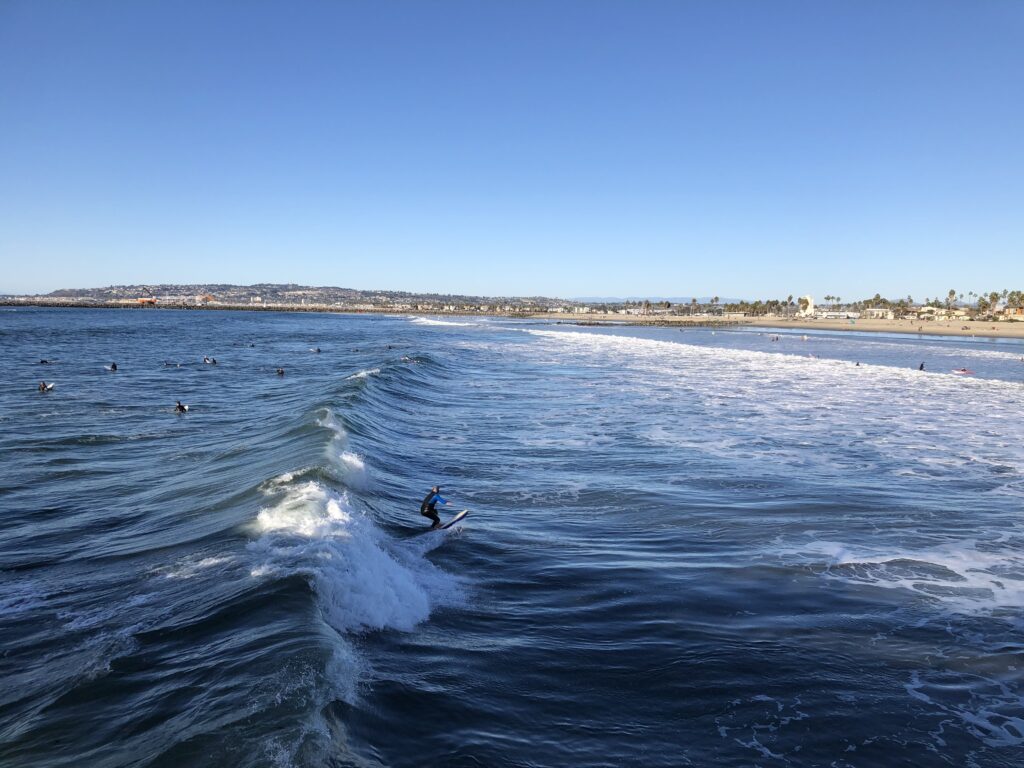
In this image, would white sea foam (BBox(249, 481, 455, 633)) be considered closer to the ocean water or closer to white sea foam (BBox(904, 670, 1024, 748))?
the ocean water

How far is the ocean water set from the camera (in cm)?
712

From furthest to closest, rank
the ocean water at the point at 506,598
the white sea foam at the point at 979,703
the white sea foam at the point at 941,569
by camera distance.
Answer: the white sea foam at the point at 941,569 → the white sea foam at the point at 979,703 → the ocean water at the point at 506,598

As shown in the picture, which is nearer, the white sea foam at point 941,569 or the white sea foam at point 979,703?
the white sea foam at point 979,703

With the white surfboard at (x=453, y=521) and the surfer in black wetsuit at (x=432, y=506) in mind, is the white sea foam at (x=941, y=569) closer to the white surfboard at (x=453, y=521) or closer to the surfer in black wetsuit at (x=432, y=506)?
the white surfboard at (x=453, y=521)

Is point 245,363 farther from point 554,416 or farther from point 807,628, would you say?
point 807,628

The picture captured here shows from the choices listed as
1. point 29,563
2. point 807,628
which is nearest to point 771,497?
point 807,628

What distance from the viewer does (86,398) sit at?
32.3 metres

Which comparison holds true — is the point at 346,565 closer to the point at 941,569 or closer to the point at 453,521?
the point at 453,521

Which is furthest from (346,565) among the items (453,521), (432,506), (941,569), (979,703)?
(941,569)

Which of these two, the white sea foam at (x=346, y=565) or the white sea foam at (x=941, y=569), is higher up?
the white sea foam at (x=346, y=565)

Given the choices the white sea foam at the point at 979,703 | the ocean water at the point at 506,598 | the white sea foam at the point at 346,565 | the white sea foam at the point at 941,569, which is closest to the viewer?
the ocean water at the point at 506,598

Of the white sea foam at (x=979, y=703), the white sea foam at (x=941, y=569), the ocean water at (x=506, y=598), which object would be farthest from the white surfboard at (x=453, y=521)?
the white sea foam at (x=979, y=703)

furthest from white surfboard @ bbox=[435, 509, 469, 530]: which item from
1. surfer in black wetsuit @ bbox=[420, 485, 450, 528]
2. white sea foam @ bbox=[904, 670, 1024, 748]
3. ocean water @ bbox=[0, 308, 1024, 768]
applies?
white sea foam @ bbox=[904, 670, 1024, 748]

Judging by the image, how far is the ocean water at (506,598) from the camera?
7121 mm
